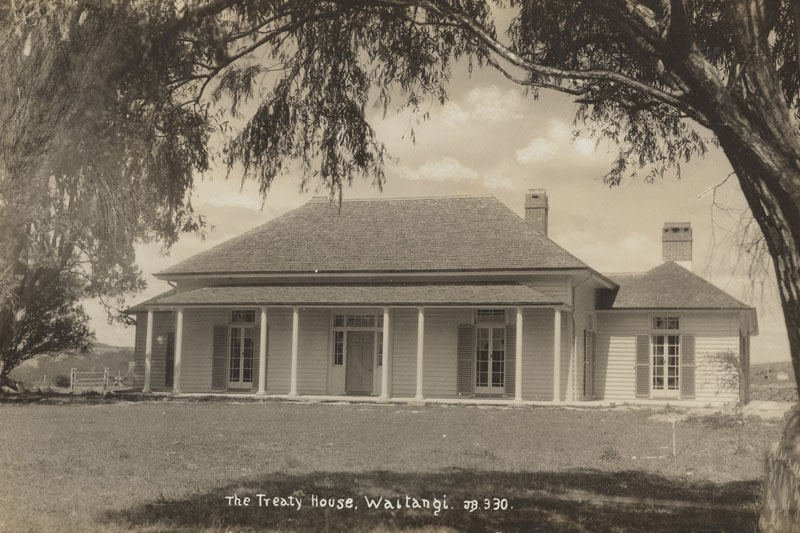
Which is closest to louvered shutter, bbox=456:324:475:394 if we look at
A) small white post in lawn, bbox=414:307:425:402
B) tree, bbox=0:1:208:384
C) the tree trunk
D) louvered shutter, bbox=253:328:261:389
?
small white post in lawn, bbox=414:307:425:402

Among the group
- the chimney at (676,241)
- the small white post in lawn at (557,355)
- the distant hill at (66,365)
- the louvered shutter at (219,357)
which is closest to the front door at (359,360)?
the louvered shutter at (219,357)

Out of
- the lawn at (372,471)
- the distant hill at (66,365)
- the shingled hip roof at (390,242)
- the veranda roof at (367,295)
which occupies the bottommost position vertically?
the lawn at (372,471)

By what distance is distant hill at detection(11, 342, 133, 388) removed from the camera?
118ft

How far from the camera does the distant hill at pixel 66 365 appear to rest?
35875 mm

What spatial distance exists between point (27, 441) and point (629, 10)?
1165 cm

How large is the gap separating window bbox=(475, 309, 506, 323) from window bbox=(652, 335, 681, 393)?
17.2 ft

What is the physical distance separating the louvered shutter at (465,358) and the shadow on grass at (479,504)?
14.1 metres

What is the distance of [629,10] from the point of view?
619cm

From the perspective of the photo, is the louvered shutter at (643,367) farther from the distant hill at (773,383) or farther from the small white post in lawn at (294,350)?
the small white post in lawn at (294,350)

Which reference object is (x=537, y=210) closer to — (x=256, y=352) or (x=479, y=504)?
(x=256, y=352)

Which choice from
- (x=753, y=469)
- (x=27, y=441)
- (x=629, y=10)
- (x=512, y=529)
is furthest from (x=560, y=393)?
(x=629, y=10)

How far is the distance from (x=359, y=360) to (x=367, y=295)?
96.8 inches

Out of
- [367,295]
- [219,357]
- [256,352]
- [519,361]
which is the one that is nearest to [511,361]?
[519,361]

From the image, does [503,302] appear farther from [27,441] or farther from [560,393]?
[27,441]
